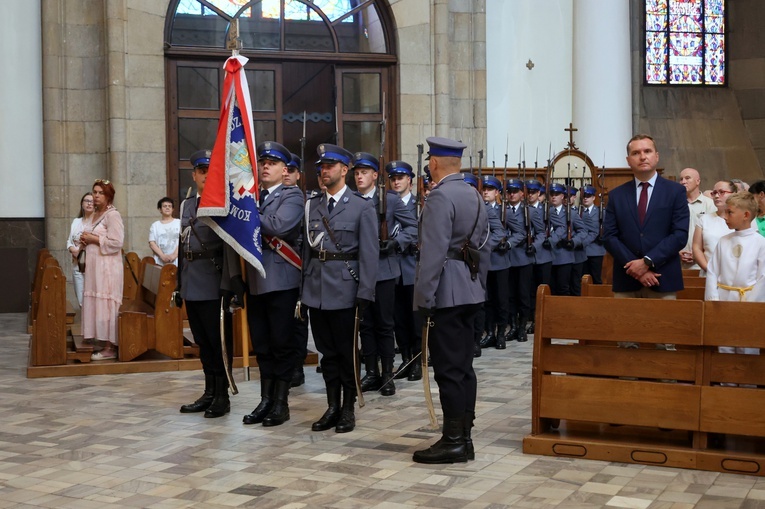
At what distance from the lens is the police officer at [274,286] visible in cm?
618

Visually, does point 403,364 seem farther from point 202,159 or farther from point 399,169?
point 202,159

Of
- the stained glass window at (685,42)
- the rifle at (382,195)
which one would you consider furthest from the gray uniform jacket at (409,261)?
the stained glass window at (685,42)

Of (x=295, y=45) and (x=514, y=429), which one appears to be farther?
(x=295, y=45)

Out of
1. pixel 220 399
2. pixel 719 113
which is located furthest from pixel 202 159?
pixel 719 113

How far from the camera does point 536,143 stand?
47.9 ft

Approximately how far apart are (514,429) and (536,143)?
30.0 feet

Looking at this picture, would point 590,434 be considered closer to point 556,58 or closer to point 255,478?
point 255,478

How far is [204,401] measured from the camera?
21.8 ft

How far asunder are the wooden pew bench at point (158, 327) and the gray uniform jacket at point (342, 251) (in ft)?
8.43

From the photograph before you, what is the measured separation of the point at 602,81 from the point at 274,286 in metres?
9.27

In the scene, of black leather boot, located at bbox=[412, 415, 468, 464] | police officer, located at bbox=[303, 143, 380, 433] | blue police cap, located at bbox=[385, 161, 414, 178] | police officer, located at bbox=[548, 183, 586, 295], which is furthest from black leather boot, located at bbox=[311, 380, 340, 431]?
police officer, located at bbox=[548, 183, 586, 295]

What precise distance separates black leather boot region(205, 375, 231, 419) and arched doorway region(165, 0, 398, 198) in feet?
23.7

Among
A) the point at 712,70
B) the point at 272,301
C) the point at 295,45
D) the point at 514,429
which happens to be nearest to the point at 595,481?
the point at 514,429

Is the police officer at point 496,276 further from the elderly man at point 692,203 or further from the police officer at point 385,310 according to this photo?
the police officer at point 385,310
